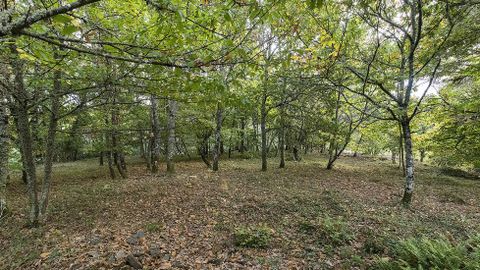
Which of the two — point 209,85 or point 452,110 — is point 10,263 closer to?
point 209,85

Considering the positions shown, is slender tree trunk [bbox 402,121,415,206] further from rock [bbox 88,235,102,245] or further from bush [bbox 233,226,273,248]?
rock [bbox 88,235,102,245]

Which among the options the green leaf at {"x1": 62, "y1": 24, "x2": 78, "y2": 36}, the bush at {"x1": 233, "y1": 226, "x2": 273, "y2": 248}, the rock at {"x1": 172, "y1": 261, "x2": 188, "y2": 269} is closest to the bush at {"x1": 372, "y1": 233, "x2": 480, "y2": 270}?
the bush at {"x1": 233, "y1": 226, "x2": 273, "y2": 248}

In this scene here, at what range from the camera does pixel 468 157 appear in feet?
33.2

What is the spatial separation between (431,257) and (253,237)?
320 cm

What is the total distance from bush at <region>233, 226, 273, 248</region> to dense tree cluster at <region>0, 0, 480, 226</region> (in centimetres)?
300

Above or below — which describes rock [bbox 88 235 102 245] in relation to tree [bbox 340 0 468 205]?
below

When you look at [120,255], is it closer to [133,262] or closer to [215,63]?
[133,262]

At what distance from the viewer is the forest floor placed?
15.1 ft

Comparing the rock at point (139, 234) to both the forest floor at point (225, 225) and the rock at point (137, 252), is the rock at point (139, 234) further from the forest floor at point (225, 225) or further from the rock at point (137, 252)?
the rock at point (137, 252)

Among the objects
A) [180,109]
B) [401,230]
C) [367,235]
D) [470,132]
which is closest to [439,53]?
[470,132]

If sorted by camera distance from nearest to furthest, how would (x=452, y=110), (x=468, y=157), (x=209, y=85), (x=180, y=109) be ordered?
(x=209, y=85)
(x=452, y=110)
(x=468, y=157)
(x=180, y=109)

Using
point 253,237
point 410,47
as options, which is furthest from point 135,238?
point 410,47

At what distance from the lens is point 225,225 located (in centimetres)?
604

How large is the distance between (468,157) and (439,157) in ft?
8.93
